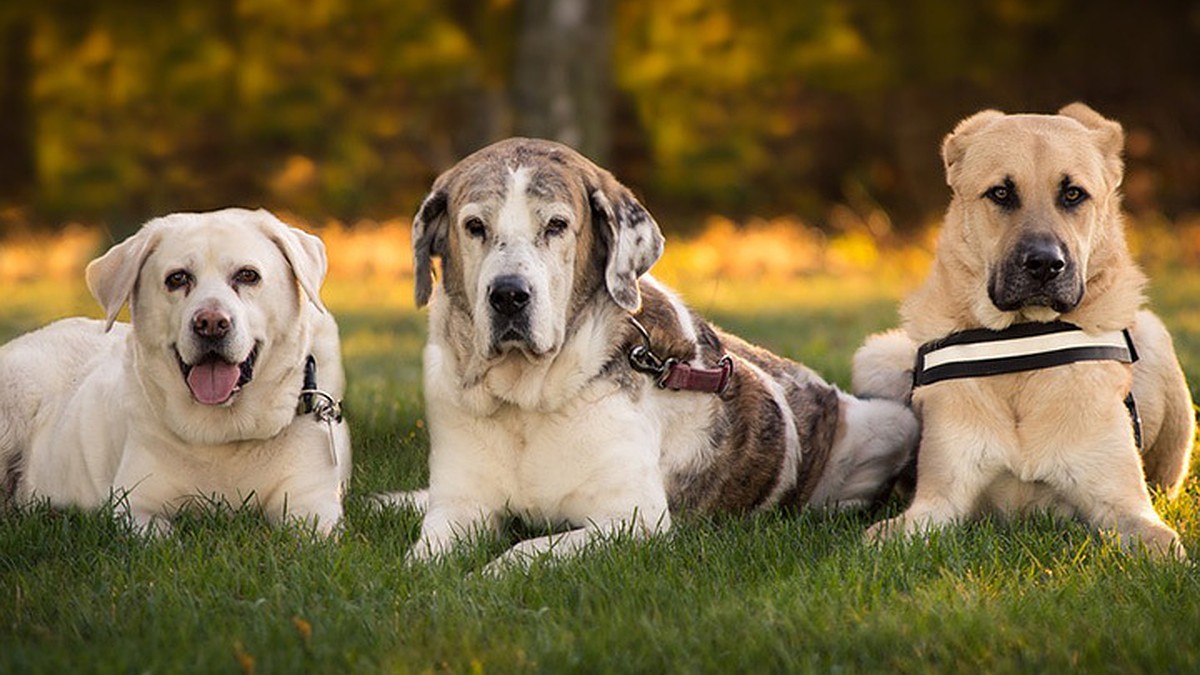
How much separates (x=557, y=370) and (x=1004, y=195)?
1.67 meters

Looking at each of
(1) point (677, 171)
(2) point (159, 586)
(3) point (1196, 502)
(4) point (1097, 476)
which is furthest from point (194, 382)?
(1) point (677, 171)

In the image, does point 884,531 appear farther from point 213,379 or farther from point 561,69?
point 561,69

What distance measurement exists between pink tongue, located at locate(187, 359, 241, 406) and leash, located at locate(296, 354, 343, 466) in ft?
1.23

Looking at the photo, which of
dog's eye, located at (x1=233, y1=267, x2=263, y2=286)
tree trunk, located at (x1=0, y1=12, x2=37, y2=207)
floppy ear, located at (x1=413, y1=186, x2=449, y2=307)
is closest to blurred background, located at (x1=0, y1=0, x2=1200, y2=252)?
tree trunk, located at (x1=0, y1=12, x2=37, y2=207)

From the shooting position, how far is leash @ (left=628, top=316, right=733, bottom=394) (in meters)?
5.29

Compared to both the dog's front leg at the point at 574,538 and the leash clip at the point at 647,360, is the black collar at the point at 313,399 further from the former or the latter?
the leash clip at the point at 647,360

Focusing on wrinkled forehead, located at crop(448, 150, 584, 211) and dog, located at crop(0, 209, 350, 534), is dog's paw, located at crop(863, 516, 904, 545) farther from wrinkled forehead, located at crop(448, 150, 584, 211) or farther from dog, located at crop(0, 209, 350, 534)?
dog, located at crop(0, 209, 350, 534)

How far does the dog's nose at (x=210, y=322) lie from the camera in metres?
5.00

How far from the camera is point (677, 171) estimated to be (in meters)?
19.9

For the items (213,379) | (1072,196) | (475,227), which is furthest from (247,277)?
(1072,196)

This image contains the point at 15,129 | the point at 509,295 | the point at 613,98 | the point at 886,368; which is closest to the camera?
the point at 509,295

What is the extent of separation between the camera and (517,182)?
493 cm

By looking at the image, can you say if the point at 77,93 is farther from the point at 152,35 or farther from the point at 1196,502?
the point at 1196,502

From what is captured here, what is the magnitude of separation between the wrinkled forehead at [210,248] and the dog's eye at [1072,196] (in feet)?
9.04
